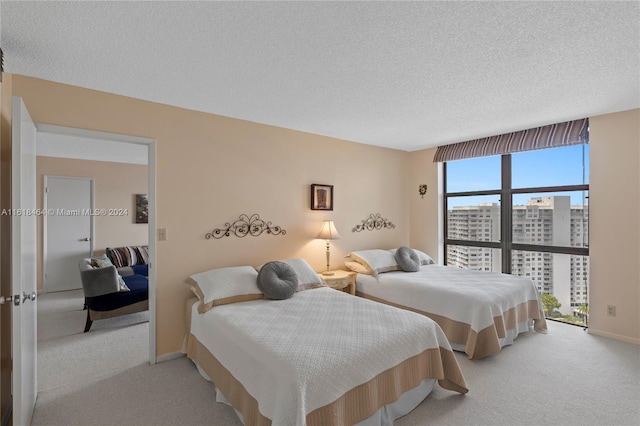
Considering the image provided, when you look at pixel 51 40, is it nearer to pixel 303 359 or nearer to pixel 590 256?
pixel 303 359

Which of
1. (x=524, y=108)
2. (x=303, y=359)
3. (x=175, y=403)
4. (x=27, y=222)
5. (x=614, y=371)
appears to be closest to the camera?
(x=303, y=359)

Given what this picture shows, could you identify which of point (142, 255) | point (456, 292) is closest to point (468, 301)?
point (456, 292)

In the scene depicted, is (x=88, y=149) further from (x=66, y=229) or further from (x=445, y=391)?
(x=445, y=391)

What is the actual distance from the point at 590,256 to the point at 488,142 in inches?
70.7

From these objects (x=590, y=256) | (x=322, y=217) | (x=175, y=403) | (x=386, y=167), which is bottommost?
(x=175, y=403)

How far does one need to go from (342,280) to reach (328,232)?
0.62m

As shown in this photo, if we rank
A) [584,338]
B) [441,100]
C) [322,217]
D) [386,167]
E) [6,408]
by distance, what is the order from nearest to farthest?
[6,408], [441,100], [584,338], [322,217], [386,167]

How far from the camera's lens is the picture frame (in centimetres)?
406

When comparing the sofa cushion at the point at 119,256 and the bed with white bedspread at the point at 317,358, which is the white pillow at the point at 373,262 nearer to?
the bed with white bedspread at the point at 317,358

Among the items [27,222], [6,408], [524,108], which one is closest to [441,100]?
[524,108]

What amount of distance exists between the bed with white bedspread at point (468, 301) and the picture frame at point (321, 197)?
937 millimetres

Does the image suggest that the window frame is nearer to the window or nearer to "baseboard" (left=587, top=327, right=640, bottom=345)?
the window

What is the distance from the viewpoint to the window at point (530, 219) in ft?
12.4

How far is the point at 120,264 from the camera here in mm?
5434
